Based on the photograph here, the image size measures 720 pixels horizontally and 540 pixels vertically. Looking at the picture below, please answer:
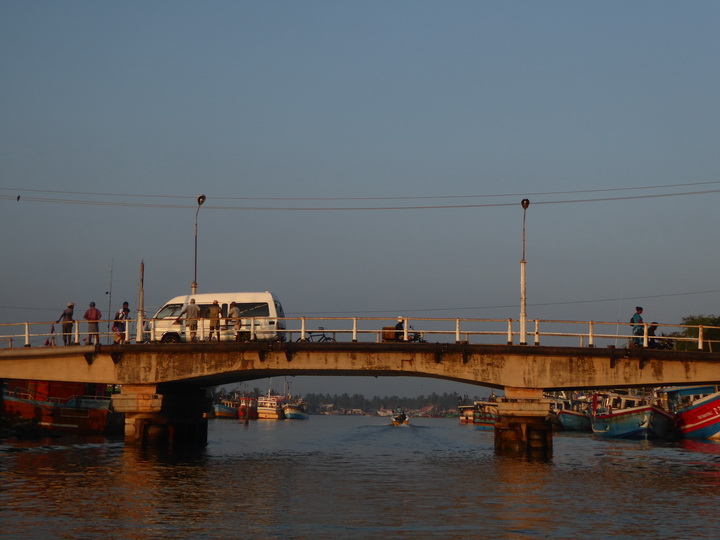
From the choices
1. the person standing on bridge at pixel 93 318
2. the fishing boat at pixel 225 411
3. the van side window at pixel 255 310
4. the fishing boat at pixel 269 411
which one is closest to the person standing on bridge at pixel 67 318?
the person standing on bridge at pixel 93 318

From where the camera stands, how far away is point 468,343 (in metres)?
39.4

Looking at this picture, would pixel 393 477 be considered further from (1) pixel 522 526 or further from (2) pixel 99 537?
(2) pixel 99 537

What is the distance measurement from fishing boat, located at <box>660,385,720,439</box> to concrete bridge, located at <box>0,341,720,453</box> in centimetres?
2439

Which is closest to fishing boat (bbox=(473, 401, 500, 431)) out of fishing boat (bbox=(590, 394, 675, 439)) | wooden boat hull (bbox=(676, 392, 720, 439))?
fishing boat (bbox=(590, 394, 675, 439))

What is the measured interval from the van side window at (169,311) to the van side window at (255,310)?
3386mm

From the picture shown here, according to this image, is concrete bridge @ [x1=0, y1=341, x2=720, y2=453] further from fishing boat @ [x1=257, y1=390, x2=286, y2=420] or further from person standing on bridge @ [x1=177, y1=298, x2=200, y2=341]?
fishing boat @ [x1=257, y1=390, x2=286, y2=420]

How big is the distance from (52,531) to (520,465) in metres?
21.3

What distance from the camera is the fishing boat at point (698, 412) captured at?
205 ft

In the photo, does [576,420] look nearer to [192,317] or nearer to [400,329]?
[400,329]

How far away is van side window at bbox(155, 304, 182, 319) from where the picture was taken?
45281mm

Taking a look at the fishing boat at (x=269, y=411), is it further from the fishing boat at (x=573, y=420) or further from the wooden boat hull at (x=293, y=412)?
the fishing boat at (x=573, y=420)

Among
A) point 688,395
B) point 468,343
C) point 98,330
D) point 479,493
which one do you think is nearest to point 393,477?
point 479,493

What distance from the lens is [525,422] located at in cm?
3888

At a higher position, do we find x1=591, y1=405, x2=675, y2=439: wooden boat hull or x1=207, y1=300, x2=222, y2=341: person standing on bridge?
x1=207, y1=300, x2=222, y2=341: person standing on bridge
